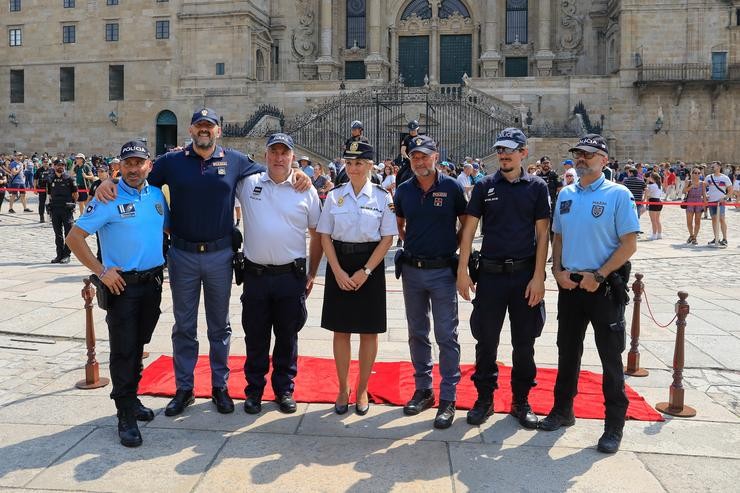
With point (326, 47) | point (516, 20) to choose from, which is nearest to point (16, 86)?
point (326, 47)

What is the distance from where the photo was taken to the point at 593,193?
17.5 feet

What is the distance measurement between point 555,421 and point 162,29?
39233 millimetres

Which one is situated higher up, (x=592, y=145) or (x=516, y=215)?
(x=592, y=145)

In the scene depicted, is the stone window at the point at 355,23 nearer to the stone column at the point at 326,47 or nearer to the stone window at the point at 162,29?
the stone column at the point at 326,47

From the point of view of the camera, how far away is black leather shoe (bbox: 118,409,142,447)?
16.8ft

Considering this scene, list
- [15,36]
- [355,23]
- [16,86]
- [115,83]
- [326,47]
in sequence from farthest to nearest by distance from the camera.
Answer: [16,86] < [15,36] < [355,23] < [115,83] < [326,47]

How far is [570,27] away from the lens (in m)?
39.2

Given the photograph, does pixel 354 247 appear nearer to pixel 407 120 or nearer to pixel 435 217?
pixel 435 217

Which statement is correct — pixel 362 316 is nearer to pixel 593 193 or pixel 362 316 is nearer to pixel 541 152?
pixel 593 193

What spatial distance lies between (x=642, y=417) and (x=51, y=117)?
43697 millimetres

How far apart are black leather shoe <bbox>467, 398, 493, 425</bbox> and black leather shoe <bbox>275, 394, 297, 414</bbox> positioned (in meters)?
1.45

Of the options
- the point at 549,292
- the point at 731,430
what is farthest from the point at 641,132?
the point at 731,430

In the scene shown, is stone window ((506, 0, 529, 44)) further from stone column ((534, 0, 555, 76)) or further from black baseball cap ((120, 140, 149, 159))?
black baseball cap ((120, 140, 149, 159))

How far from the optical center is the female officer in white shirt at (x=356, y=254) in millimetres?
5781
